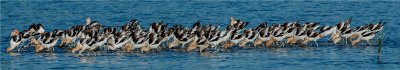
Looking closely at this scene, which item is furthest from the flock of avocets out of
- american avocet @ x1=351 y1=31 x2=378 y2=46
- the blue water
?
the blue water

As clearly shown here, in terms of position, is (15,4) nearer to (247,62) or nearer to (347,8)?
(347,8)

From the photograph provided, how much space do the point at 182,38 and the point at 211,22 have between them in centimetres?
1786

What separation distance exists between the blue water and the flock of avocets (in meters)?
0.47

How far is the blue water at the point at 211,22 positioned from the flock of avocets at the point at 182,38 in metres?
0.47

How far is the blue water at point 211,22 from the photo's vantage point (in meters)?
31.2

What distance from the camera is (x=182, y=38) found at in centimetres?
3562

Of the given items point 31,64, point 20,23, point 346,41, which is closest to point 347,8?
point 20,23

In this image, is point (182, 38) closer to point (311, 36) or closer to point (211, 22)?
point (311, 36)

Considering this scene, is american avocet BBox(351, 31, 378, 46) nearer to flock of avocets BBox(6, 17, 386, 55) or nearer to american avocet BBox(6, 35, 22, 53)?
flock of avocets BBox(6, 17, 386, 55)

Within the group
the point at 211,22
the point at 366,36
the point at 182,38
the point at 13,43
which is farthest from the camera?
the point at 211,22

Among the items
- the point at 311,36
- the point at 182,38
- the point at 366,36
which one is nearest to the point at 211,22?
the point at 311,36

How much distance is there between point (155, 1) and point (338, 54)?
1373 inches

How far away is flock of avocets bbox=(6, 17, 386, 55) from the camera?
113 feet

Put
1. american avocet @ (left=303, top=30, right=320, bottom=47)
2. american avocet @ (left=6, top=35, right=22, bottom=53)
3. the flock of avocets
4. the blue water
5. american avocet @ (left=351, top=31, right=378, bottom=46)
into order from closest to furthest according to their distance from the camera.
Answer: the blue water → the flock of avocets → american avocet @ (left=6, top=35, right=22, bottom=53) → american avocet @ (left=303, top=30, right=320, bottom=47) → american avocet @ (left=351, top=31, right=378, bottom=46)
